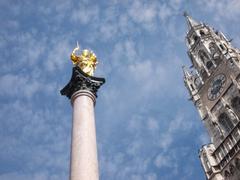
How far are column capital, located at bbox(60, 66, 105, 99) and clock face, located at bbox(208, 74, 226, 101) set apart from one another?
1267 inches

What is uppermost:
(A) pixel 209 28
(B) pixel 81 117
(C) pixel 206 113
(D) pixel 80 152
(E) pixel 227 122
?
(A) pixel 209 28

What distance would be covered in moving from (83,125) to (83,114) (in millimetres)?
581

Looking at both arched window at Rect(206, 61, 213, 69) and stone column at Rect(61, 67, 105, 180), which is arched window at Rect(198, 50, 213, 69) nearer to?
arched window at Rect(206, 61, 213, 69)

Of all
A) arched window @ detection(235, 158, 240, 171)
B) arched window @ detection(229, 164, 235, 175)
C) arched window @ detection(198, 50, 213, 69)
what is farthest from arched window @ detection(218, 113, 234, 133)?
arched window @ detection(198, 50, 213, 69)

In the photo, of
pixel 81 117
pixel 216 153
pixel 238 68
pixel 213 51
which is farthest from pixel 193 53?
pixel 81 117

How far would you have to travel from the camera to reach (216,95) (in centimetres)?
4503

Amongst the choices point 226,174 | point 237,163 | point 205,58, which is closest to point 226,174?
point 226,174

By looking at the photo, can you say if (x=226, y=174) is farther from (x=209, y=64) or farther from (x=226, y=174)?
(x=209, y=64)

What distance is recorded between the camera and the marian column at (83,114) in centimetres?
1134

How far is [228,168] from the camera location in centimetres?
3697

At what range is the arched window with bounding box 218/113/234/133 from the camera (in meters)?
41.4

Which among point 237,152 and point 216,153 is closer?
point 237,152

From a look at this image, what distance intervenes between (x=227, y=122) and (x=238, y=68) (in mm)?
6357

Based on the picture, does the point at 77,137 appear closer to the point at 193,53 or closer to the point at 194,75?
the point at 194,75
